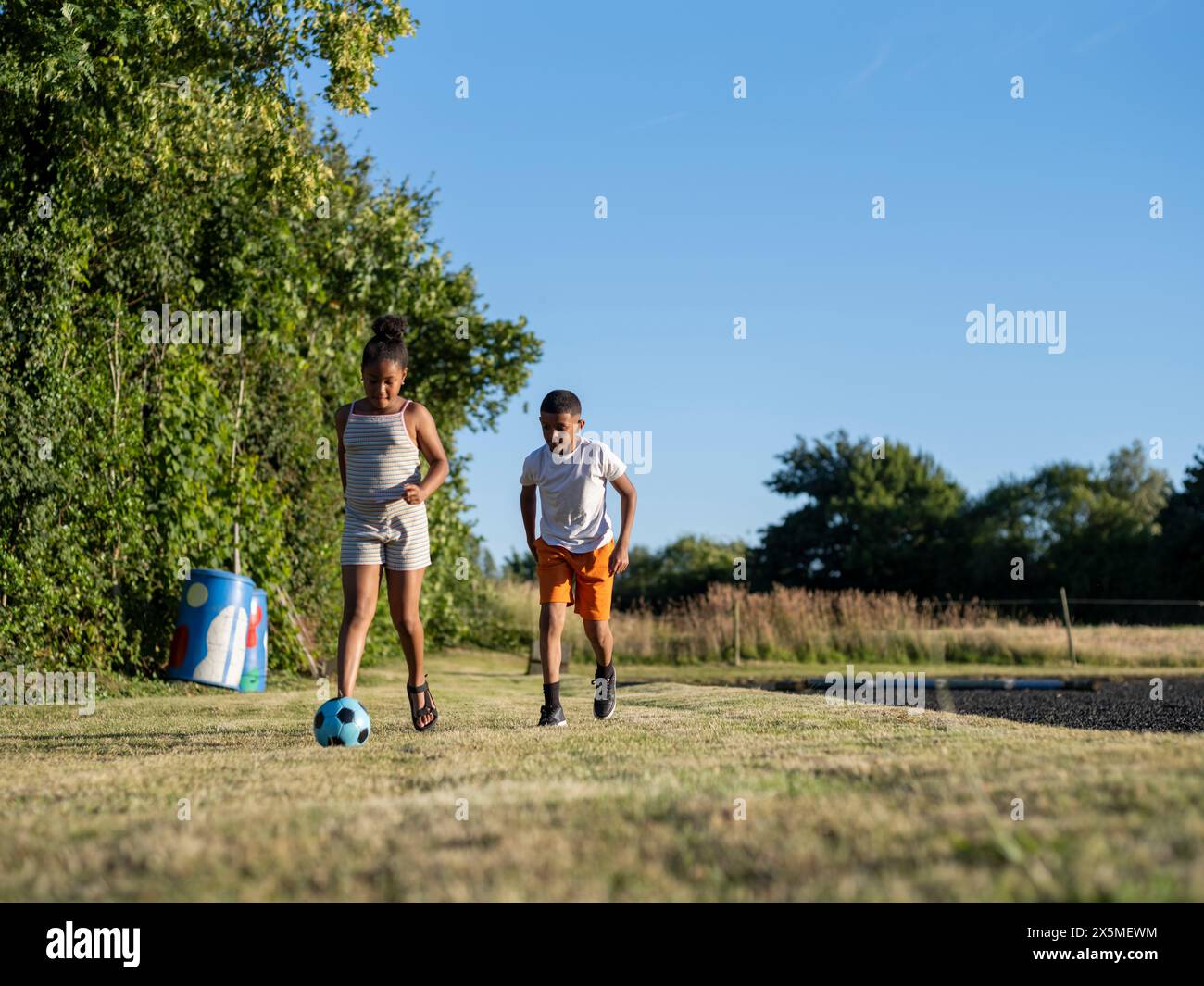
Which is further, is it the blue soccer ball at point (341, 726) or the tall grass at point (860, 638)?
the tall grass at point (860, 638)

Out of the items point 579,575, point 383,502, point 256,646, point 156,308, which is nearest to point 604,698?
point 579,575

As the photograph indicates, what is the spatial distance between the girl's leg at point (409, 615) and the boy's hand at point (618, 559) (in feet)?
3.91

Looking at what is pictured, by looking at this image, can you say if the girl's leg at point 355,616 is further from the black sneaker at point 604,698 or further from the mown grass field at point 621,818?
the black sneaker at point 604,698

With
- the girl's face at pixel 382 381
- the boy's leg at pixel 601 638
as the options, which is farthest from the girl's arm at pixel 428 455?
the boy's leg at pixel 601 638

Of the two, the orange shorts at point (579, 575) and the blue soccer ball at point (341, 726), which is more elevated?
the orange shorts at point (579, 575)

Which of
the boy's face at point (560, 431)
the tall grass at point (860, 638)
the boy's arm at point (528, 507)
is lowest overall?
the tall grass at point (860, 638)

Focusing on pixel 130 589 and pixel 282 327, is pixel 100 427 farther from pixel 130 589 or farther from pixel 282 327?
pixel 282 327

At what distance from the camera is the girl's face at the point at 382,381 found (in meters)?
5.84

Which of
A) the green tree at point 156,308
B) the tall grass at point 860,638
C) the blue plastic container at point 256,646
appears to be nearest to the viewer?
the green tree at point 156,308

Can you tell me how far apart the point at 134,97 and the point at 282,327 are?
304 centimetres

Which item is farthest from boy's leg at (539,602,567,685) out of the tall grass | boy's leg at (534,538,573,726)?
the tall grass

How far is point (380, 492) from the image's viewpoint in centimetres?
582

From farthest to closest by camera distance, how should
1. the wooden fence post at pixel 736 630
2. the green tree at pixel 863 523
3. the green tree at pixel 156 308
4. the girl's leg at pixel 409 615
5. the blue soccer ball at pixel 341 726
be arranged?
the green tree at pixel 863 523, the wooden fence post at pixel 736 630, the green tree at pixel 156 308, the girl's leg at pixel 409 615, the blue soccer ball at pixel 341 726
